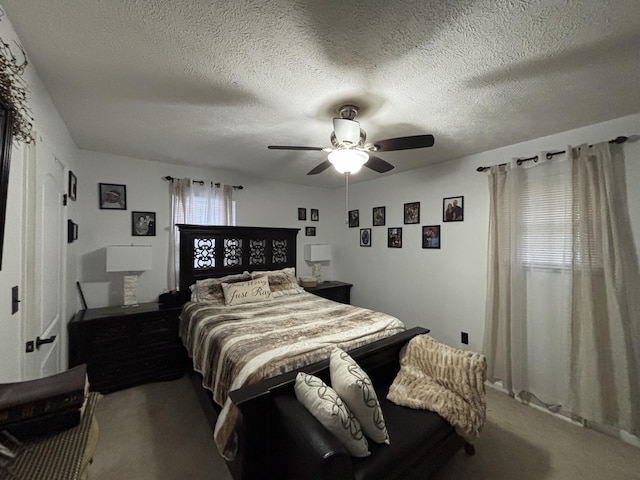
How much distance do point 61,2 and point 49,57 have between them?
49 cm

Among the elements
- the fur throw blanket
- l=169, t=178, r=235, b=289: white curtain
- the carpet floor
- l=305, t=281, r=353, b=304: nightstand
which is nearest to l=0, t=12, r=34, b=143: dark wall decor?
the carpet floor

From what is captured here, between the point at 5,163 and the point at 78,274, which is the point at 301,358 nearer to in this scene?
the point at 5,163

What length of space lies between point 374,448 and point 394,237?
2.89 metres

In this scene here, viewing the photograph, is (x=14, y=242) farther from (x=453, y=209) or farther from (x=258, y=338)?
(x=453, y=209)

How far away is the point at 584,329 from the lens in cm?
221

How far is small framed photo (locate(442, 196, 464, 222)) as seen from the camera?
317 centimetres

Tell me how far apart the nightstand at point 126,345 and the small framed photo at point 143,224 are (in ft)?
2.79

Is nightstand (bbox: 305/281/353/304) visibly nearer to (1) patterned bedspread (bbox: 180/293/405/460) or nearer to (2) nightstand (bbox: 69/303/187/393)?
(1) patterned bedspread (bbox: 180/293/405/460)

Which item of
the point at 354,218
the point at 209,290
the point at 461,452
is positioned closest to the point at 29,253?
the point at 209,290

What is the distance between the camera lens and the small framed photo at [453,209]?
317 centimetres

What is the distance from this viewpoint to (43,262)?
5.67 feet

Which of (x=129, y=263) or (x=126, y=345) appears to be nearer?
(x=126, y=345)

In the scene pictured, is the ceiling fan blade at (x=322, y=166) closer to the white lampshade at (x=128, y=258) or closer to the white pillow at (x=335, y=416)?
the white pillow at (x=335, y=416)

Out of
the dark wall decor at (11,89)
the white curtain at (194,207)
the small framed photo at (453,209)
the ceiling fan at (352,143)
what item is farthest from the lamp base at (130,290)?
the small framed photo at (453,209)
